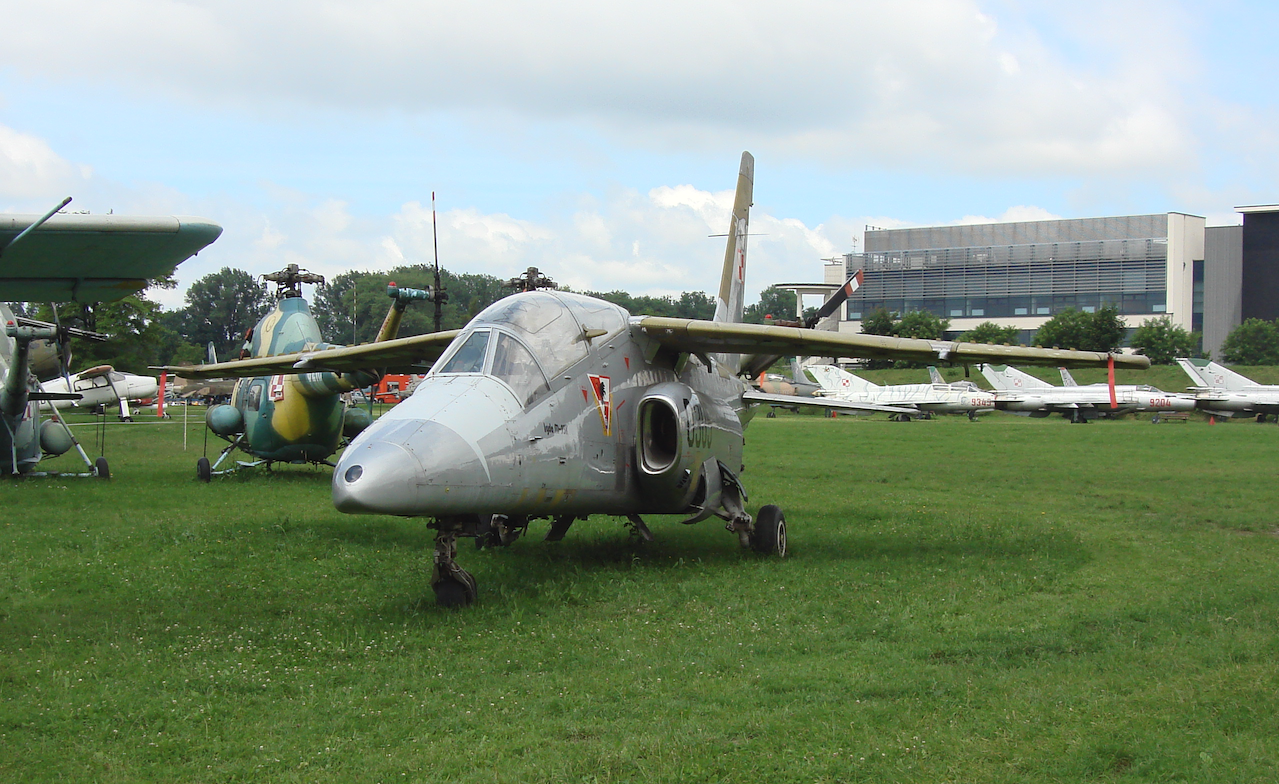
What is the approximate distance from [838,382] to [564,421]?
50627 mm

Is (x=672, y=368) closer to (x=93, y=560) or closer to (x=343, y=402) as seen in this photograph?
(x=93, y=560)

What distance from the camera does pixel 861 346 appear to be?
36.9 ft

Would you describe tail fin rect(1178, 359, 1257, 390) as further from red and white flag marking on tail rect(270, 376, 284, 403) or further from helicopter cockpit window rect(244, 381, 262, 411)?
helicopter cockpit window rect(244, 381, 262, 411)

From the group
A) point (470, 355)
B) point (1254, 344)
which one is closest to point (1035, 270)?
point (1254, 344)

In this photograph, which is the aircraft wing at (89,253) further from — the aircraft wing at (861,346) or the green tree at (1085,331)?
the green tree at (1085,331)

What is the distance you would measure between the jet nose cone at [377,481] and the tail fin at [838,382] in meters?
51.9

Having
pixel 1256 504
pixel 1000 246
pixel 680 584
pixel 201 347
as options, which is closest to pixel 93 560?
pixel 680 584

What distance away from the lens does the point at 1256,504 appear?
17.1m

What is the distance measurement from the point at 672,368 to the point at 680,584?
3.10 metres

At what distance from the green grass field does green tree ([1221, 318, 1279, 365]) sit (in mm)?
72540

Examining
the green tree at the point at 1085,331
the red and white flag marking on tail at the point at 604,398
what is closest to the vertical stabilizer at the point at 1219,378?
the green tree at the point at 1085,331

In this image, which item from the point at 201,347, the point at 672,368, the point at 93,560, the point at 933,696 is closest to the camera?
the point at 933,696

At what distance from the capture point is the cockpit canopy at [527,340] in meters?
9.46

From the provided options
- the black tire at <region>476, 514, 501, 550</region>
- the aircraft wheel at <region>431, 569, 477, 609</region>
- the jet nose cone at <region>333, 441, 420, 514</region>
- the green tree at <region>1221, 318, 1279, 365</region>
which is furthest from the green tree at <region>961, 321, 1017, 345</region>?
A: the jet nose cone at <region>333, 441, 420, 514</region>
